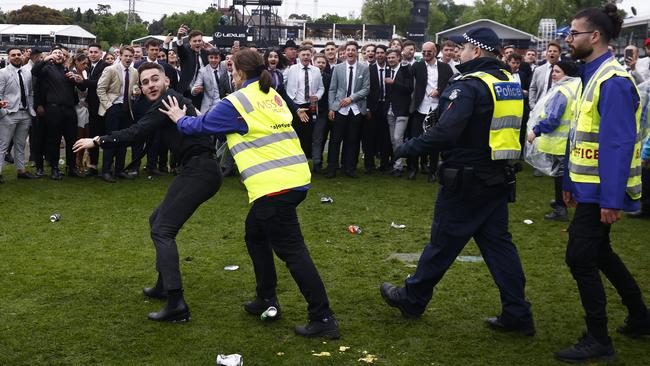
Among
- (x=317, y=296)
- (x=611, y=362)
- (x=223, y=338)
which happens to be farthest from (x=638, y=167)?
(x=223, y=338)

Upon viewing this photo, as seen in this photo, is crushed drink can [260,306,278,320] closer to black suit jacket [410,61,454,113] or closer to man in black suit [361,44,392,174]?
black suit jacket [410,61,454,113]

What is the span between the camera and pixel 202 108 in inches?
482

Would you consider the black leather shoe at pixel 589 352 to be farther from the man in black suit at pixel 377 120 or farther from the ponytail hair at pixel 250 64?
the man in black suit at pixel 377 120

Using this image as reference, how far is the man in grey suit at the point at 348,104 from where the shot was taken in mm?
12164

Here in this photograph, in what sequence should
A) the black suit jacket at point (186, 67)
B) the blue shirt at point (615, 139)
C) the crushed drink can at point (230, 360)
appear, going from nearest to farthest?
1. the blue shirt at point (615, 139)
2. the crushed drink can at point (230, 360)
3. the black suit jacket at point (186, 67)

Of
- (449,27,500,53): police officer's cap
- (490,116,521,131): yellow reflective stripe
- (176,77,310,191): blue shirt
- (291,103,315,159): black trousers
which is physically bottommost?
(291,103,315,159): black trousers

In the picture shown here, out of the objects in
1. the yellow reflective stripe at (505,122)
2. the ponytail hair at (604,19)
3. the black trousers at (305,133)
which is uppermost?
the ponytail hair at (604,19)

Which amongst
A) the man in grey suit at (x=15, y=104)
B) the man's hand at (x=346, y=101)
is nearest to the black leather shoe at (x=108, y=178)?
the man in grey suit at (x=15, y=104)

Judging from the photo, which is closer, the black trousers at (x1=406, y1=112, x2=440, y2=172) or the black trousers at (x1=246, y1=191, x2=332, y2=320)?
the black trousers at (x1=246, y1=191, x2=332, y2=320)

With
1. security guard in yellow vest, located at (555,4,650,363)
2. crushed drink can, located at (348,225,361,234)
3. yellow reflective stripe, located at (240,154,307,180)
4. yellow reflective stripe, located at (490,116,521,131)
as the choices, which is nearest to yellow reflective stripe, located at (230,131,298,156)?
yellow reflective stripe, located at (240,154,307,180)

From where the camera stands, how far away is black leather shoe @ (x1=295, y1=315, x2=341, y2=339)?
17.0 ft

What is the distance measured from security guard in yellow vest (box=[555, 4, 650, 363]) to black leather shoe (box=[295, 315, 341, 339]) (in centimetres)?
147

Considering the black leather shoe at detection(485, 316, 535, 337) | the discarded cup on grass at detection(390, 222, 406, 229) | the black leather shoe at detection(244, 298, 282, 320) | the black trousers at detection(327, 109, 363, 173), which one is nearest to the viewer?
the black leather shoe at detection(485, 316, 535, 337)

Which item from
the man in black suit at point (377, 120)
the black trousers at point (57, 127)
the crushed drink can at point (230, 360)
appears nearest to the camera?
the crushed drink can at point (230, 360)
